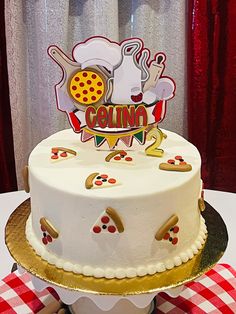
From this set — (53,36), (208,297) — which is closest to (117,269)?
(208,297)

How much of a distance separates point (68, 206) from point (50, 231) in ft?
0.23

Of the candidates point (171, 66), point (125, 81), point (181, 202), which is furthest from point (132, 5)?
point (181, 202)

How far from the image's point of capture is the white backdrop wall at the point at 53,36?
2.13 meters

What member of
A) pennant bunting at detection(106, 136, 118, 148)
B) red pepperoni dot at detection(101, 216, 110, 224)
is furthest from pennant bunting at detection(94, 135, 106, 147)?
red pepperoni dot at detection(101, 216, 110, 224)

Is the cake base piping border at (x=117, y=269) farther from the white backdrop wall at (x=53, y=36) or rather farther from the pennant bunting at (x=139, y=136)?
the white backdrop wall at (x=53, y=36)

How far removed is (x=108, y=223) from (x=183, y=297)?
1.33 feet

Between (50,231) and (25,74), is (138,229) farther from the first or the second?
(25,74)

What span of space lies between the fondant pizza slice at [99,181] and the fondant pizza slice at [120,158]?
91 millimetres

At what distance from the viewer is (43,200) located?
1070 millimetres

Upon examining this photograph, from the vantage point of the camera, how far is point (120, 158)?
45.3 inches

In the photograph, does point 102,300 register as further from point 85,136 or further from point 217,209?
point 217,209

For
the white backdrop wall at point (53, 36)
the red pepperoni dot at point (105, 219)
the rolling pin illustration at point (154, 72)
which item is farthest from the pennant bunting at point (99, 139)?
the white backdrop wall at point (53, 36)

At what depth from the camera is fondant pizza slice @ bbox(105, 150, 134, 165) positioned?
1140 mm

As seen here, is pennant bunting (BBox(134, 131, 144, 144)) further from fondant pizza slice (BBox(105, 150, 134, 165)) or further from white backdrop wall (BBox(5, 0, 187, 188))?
white backdrop wall (BBox(5, 0, 187, 188))
